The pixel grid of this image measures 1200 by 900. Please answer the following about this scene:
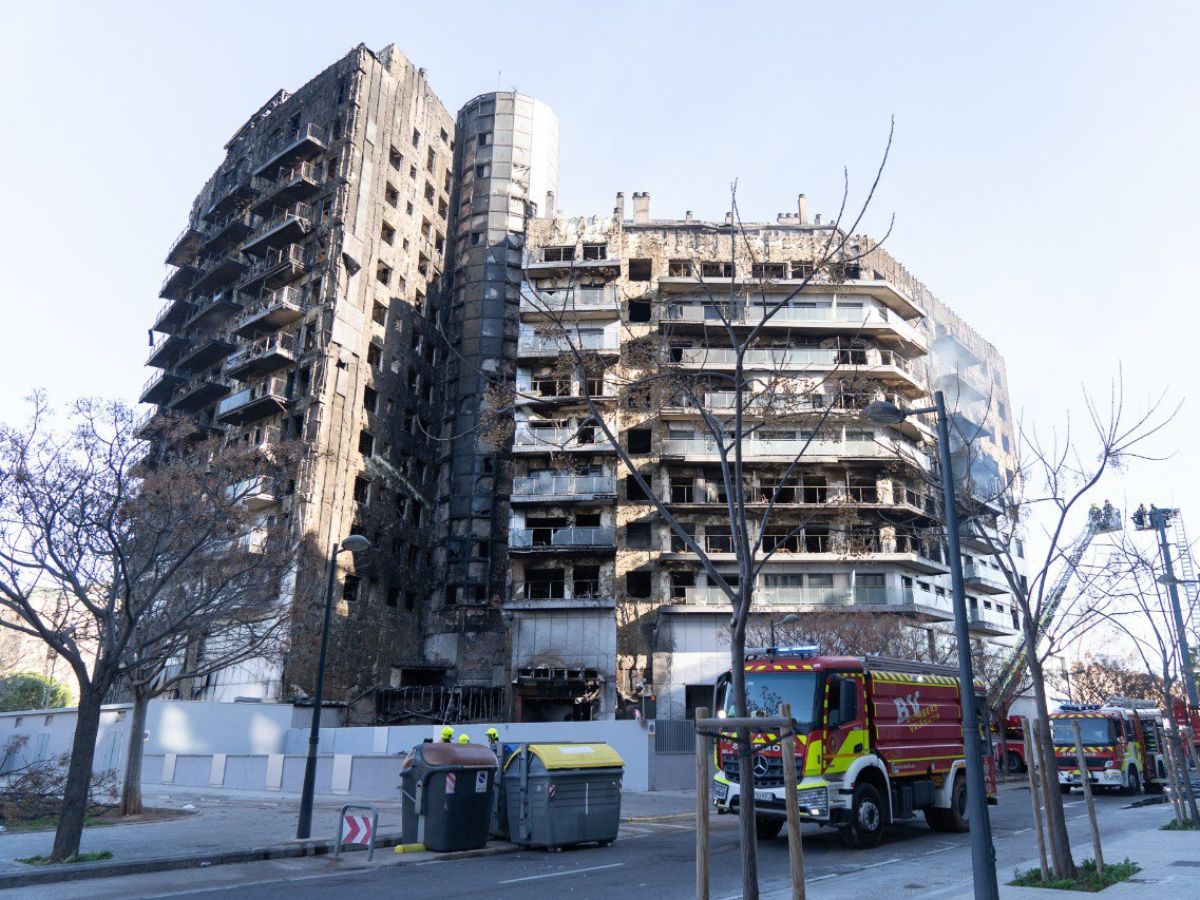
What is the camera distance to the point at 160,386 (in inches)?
2238

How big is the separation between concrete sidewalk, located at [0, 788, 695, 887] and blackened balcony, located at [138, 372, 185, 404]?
116 feet

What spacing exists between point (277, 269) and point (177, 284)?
14.4 metres

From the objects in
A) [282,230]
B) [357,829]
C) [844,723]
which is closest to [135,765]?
[357,829]

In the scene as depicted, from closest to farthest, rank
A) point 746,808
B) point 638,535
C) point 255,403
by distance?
point 746,808 → point 255,403 → point 638,535

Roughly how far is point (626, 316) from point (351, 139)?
18.9 metres

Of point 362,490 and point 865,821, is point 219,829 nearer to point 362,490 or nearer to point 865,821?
point 865,821

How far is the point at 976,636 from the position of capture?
51.4 metres

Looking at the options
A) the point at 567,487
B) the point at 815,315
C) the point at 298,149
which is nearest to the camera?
the point at 567,487

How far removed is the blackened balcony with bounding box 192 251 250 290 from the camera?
54.1 m

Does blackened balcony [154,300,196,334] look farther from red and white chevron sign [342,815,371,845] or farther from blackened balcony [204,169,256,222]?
red and white chevron sign [342,815,371,845]

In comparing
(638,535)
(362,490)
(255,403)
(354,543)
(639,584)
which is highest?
(255,403)

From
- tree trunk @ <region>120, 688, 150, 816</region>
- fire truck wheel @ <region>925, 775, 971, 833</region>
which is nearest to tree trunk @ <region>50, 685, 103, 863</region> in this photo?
tree trunk @ <region>120, 688, 150, 816</region>

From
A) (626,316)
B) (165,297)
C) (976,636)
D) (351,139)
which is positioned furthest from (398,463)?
(976,636)

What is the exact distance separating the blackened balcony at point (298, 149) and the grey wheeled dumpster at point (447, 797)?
1812 inches
